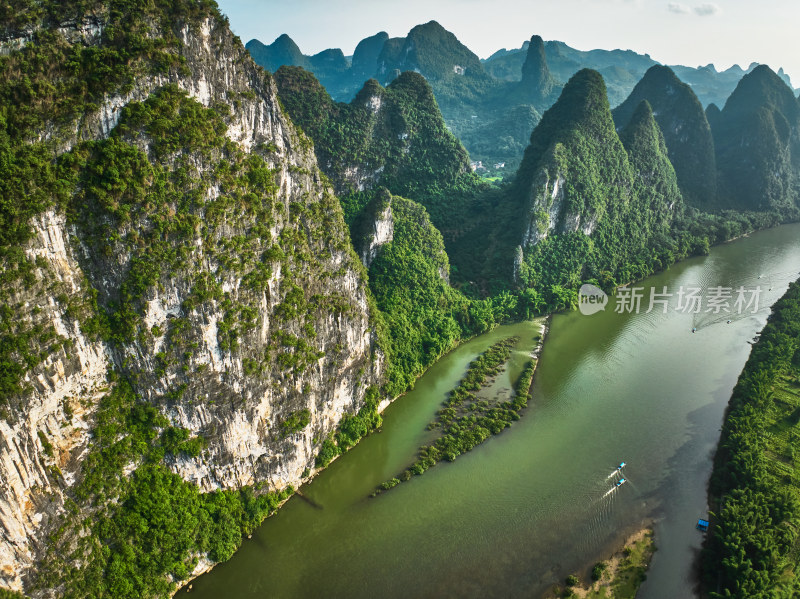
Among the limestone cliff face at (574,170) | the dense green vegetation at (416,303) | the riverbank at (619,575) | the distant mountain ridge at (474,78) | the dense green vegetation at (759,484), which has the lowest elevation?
the riverbank at (619,575)

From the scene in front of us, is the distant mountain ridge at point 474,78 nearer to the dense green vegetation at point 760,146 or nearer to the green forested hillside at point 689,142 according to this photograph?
the green forested hillside at point 689,142

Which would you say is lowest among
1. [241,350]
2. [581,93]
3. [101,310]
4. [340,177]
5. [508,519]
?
[508,519]

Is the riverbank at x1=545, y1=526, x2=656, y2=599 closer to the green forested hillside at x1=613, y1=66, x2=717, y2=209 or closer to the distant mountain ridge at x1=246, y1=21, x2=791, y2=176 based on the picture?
the green forested hillside at x1=613, y1=66, x2=717, y2=209

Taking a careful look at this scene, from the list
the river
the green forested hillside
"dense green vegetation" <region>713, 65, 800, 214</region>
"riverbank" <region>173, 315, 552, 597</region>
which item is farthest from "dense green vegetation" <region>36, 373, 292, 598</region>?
"dense green vegetation" <region>713, 65, 800, 214</region>

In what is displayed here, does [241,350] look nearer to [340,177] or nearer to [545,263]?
[340,177]

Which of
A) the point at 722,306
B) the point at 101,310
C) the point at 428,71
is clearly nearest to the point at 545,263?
the point at 722,306

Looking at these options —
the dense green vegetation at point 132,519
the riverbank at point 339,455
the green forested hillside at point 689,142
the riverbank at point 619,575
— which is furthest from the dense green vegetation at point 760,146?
the dense green vegetation at point 132,519
